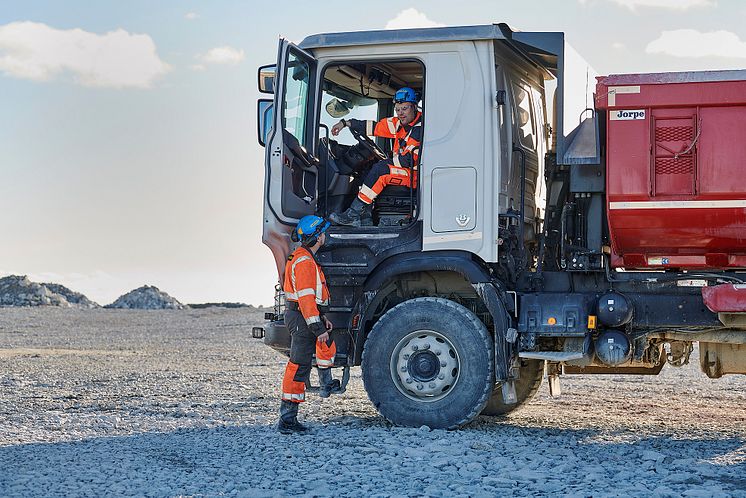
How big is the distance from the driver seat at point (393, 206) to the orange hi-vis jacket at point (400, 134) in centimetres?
25

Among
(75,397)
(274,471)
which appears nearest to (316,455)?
(274,471)

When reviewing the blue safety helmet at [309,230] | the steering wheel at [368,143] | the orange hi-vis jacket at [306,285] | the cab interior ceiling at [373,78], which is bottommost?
the orange hi-vis jacket at [306,285]

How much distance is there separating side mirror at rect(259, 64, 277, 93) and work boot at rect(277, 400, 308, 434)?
283 centimetres

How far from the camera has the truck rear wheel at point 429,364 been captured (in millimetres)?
8750

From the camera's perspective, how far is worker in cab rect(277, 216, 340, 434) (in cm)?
875

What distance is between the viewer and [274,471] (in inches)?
283

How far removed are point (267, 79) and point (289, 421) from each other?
10.1ft

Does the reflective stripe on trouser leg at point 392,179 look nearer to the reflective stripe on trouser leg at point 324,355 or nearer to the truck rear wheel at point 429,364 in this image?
the truck rear wheel at point 429,364

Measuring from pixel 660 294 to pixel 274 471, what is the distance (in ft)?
12.2

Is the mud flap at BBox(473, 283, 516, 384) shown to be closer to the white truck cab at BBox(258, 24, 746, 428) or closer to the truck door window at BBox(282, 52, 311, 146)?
the white truck cab at BBox(258, 24, 746, 428)

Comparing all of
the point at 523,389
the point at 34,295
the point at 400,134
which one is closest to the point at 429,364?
the point at 523,389

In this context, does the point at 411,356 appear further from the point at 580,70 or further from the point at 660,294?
the point at 580,70

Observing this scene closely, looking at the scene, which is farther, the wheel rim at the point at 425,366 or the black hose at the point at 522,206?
the black hose at the point at 522,206

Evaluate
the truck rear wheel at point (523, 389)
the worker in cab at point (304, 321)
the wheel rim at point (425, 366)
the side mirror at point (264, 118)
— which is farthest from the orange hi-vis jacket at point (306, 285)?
the truck rear wheel at point (523, 389)
